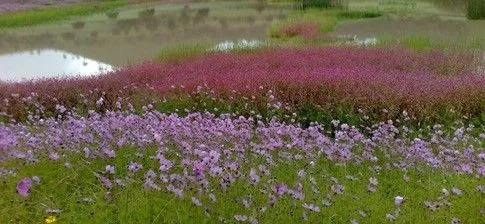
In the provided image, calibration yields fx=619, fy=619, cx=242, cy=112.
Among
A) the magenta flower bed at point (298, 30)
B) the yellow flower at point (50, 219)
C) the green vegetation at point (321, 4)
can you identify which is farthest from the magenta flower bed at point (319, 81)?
the green vegetation at point (321, 4)

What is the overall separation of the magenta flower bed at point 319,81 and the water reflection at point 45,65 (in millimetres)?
5942

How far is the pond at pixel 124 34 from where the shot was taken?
21984 mm

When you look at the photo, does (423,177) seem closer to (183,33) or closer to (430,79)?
(430,79)

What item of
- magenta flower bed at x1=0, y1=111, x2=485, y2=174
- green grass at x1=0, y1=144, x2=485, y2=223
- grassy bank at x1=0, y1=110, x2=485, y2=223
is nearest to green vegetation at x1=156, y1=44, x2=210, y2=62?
grassy bank at x1=0, y1=110, x2=485, y2=223

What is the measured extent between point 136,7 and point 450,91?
36830 mm

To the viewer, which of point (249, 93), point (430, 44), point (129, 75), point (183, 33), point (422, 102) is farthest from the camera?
point (183, 33)

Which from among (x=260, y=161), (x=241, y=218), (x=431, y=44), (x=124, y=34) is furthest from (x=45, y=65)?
(x=241, y=218)

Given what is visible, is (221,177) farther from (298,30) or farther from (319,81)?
(298,30)

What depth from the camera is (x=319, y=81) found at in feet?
36.4

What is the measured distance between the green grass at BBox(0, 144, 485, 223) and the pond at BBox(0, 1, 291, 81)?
38.3 feet

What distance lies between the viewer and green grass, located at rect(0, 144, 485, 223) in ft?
15.3

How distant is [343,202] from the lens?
519cm

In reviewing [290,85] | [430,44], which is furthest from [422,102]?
[430,44]

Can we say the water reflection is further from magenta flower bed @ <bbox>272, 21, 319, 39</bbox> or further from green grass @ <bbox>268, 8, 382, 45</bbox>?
magenta flower bed @ <bbox>272, 21, 319, 39</bbox>
